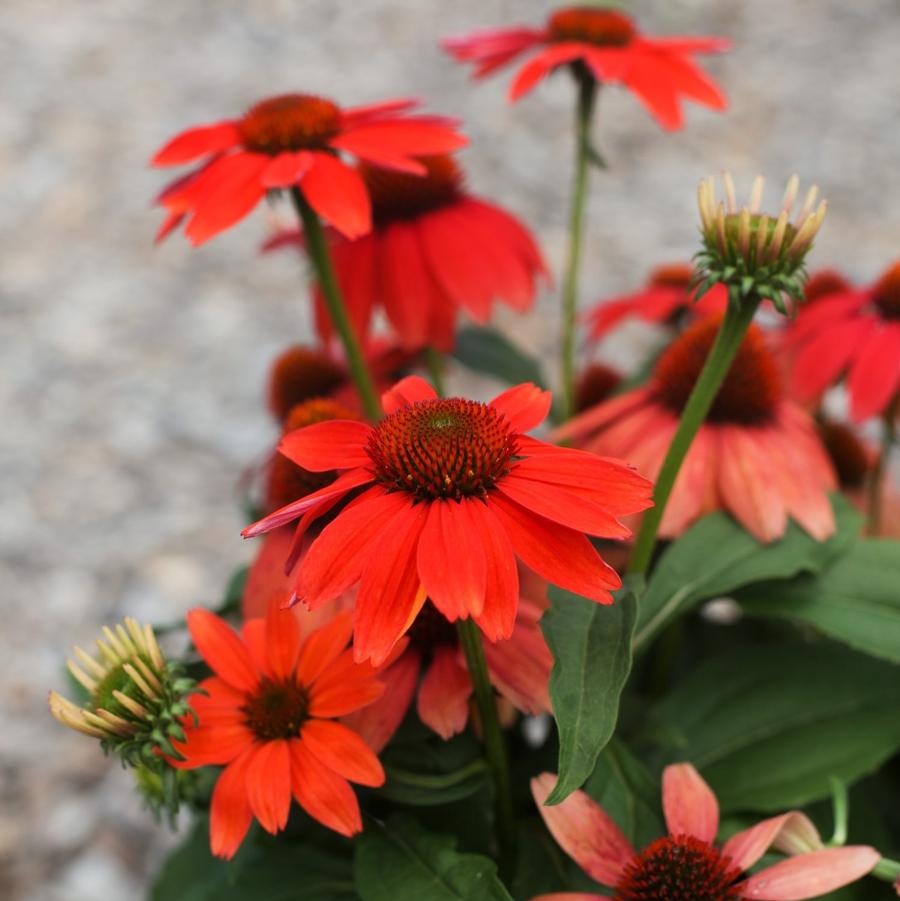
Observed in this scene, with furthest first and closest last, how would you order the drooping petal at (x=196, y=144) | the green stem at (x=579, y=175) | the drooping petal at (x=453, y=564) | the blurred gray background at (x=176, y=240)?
the blurred gray background at (x=176, y=240) < the green stem at (x=579, y=175) < the drooping petal at (x=196, y=144) < the drooping petal at (x=453, y=564)

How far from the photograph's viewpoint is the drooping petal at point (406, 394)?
1.53ft

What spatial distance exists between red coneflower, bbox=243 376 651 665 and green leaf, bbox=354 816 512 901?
0.12 m

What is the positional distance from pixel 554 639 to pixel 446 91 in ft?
6.28

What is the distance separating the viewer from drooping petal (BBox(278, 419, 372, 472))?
16.6 inches

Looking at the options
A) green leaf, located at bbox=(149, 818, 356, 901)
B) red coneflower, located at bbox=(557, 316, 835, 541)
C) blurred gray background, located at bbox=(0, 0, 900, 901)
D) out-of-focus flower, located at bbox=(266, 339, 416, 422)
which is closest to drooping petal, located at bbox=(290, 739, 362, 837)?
green leaf, located at bbox=(149, 818, 356, 901)

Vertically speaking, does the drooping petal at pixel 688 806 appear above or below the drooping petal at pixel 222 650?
below

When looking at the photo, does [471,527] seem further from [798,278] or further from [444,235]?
[444,235]

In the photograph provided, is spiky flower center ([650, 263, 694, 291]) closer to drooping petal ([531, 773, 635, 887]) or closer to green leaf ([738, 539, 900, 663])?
green leaf ([738, 539, 900, 663])

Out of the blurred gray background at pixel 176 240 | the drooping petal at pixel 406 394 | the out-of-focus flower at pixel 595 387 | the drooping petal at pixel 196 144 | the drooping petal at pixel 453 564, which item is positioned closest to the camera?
the drooping petal at pixel 453 564

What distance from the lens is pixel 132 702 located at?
1.31ft

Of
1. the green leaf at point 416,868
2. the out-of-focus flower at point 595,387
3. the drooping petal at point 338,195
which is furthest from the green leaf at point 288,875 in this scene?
the out-of-focus flower at point 595,387

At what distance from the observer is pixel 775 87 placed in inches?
87.4

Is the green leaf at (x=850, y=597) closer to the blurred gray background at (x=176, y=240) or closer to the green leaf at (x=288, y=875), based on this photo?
the green leaf at (x=288, y=875)

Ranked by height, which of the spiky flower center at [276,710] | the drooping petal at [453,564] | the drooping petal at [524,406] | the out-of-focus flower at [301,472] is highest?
the drooping petal at [524,406]
